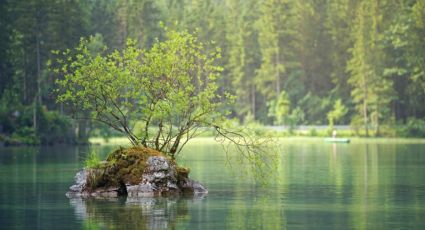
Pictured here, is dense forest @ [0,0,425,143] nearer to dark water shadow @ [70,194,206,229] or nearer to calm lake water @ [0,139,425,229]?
calm lake water @ [0,139,425,229]

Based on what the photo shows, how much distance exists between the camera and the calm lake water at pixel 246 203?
32594mm

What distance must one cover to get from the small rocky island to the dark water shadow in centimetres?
100

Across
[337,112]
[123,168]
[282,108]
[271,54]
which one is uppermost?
[271,54]

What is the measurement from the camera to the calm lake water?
3259 cm

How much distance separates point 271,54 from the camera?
155125 mm

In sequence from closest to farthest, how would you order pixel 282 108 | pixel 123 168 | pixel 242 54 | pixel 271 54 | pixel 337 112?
pixel 123 168 < pixel 337 112 < pixel 282 108 < pixel 271 54 < pixel 242 54

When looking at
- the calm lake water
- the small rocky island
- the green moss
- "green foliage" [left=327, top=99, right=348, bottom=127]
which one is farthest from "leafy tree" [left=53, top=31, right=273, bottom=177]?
"green foliage" [left=327, top=99, right=348, bottom=127]

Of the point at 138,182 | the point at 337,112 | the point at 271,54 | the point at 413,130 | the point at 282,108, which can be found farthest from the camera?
the point at 271,54

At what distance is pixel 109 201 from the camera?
130 ft

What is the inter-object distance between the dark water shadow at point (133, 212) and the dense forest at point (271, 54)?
60577 mm

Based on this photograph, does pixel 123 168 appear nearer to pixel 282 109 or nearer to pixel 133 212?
pixel 133 212

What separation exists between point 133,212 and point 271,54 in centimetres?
12083

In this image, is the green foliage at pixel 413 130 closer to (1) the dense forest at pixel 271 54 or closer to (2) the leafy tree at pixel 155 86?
(1) the dense forest at pixel 271 54

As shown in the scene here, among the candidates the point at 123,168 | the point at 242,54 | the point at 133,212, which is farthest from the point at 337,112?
the point at 133,212
